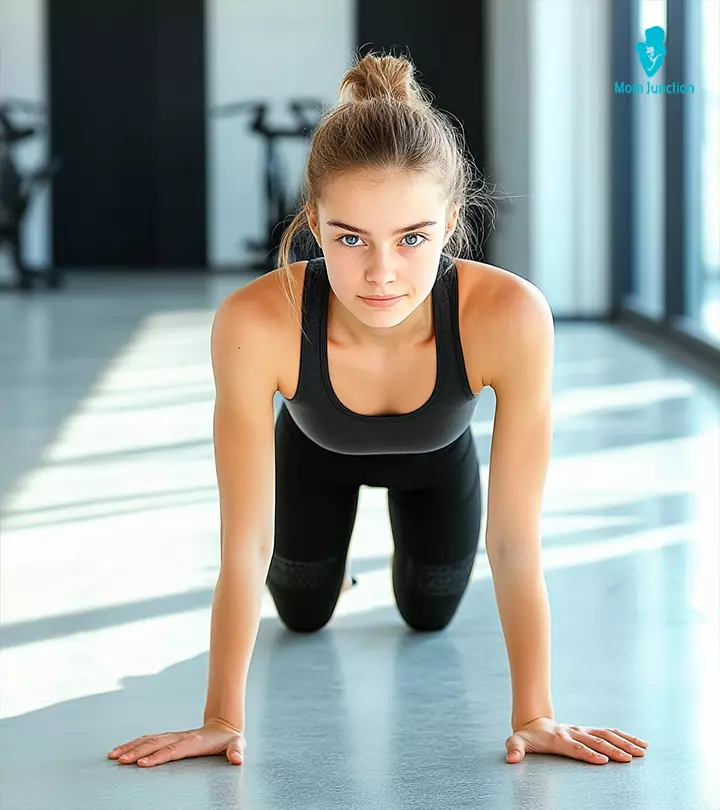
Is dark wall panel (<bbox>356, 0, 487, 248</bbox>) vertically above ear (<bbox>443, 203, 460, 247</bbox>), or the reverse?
dark wall panel (<bbox>356, 0, 487, 248</bbox>)

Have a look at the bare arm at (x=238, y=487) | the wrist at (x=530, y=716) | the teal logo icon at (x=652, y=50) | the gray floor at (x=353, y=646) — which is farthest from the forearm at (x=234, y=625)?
the teal logo icon at (x=652, y=50)

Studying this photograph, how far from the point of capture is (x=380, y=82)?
1.97 meters

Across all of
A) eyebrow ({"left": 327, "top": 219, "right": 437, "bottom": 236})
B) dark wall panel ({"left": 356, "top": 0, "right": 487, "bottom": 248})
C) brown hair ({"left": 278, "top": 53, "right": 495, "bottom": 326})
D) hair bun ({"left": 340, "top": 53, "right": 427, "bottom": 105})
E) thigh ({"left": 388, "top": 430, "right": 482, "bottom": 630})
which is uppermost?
dark wall panel ({"left": 356, "top": 0, "right": 487, "bottom": 248})

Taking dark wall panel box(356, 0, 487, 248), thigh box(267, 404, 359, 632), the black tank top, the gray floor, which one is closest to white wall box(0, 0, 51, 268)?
dark wall panel box(356, 0, 487, 248)

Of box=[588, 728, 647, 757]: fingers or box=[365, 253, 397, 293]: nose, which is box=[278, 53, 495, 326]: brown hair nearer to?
box=[365, 253, 397, 293]: nose

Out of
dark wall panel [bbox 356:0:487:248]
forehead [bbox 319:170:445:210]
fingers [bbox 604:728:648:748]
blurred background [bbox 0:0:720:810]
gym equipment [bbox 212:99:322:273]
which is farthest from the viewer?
dark wall panel [bbox 356:0:487:248]

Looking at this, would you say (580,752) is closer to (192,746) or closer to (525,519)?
(525,519)

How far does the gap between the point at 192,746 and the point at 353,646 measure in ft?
2.17

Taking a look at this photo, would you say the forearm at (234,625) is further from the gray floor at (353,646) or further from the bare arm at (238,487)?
the gray floor at (353,646)

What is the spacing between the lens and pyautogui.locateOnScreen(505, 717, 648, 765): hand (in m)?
1.96

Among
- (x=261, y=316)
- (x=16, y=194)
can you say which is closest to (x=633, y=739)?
(x=261, y=316)

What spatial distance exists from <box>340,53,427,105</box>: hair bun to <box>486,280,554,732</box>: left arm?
0.33 m

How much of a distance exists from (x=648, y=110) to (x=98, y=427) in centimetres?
402

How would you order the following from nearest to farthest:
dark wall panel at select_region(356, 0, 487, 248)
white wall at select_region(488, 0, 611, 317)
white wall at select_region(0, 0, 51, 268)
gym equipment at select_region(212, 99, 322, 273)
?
white wall at select_region(488, 0, 611, 317) → gym equipment at select_region(212, 99, 322, 273) → dark wall panel at select_region(356, 0, 487, 248) → white wall at select_region(0, 0, 51, 268)
